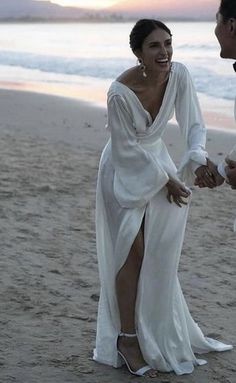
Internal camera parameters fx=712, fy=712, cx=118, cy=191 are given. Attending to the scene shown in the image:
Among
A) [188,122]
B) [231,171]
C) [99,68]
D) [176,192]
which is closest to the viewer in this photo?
[231,171]

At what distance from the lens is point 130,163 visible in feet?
11.4

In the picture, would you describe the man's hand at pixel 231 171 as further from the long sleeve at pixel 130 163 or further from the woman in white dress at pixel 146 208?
the long sleeve at pixel 130 163

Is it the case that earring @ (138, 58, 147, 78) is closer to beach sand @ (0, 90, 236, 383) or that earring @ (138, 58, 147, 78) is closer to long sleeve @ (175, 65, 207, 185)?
long sleeve @ (175, 65, 207, 185)

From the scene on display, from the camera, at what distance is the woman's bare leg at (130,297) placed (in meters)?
3.56

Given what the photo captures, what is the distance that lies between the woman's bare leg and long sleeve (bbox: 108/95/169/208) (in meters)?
0.18

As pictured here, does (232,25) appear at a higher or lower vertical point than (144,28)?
higher

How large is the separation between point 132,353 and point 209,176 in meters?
1.01

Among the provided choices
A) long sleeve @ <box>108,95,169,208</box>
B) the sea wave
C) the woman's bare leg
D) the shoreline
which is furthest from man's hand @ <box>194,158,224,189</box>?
the sea wave

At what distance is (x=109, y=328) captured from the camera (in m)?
3.75

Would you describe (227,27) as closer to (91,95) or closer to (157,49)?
(157,49)

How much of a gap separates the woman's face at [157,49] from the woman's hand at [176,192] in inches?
22.1

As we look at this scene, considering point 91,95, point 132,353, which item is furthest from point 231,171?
point 91,95

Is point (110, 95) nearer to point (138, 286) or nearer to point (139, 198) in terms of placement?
point (139, 198)

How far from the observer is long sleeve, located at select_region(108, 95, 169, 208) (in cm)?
342
